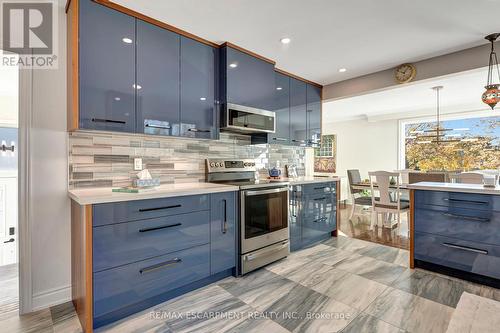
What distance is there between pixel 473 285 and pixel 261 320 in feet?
6.53

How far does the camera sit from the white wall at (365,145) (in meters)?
6.35

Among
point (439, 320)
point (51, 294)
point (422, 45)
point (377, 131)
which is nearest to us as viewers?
point (439, 320)

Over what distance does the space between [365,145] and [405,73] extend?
4.03m

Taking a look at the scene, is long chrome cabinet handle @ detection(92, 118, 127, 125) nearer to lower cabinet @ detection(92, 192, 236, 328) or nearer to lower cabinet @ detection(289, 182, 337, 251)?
lower cabinet @ detection(92, 192, 236, 328)

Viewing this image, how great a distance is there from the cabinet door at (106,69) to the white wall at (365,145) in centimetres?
628

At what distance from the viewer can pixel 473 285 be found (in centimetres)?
224

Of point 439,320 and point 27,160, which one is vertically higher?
point 27,160

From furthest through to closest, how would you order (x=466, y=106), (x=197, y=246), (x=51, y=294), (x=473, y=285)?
1. (x=466, y=106)
2. (x=473, y=285)
3. (x=197, y=246)
4. (x=51, y=294)

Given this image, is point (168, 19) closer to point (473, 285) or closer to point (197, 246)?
point (197, 246)

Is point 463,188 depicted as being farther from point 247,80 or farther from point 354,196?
point 354,196

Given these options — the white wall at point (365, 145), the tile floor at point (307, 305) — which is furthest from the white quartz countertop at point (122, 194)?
the white wall at point (365, 145)

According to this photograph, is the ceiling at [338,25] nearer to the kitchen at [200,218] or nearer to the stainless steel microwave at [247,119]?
the kitchen at [200,218]

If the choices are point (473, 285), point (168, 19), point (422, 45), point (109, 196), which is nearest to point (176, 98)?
point (168, 19)

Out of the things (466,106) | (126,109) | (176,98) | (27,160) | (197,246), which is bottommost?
(197,246)
